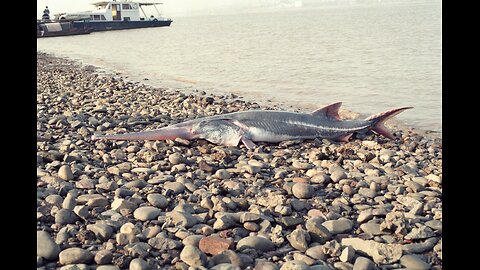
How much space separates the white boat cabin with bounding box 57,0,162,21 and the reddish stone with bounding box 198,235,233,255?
205 feet

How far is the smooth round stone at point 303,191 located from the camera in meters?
4.78

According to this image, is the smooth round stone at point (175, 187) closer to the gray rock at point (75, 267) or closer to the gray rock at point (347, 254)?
the gray rock at point (75, 267)

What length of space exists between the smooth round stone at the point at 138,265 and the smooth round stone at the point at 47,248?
58 centimetres

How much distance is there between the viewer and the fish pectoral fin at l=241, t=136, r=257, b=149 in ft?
22.5

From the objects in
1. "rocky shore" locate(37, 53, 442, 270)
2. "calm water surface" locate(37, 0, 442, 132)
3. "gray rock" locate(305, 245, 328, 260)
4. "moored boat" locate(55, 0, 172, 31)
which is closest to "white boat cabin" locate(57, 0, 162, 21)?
"moored boat" locate(55, 0, 172, 31)

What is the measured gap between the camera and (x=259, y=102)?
13391mm

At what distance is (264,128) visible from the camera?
7348mm

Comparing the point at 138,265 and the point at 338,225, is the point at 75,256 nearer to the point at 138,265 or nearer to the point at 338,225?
the point at 138,265

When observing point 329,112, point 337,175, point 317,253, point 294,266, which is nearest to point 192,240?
point 294,266

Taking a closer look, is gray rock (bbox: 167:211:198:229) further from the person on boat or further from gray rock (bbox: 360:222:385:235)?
the person on boat
